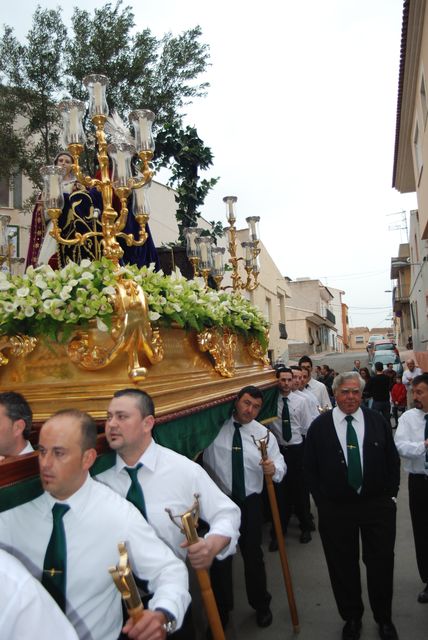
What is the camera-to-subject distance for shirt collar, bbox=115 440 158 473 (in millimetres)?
Result: 2406

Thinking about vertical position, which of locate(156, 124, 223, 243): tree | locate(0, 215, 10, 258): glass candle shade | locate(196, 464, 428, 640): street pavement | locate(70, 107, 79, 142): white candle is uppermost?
locate(156, 124, 223, 243): tree

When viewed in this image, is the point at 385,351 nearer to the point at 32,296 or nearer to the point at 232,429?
the point at 232,429

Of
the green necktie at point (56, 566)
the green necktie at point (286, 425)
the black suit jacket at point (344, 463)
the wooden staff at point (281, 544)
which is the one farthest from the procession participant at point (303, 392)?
the green necktie at point (56, 566)

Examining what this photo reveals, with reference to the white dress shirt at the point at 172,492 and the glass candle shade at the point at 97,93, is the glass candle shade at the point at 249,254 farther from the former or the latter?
the white dress shirt at the point at 172,492

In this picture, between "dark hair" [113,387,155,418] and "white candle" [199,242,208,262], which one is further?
"white candle" [199,242,208,262]

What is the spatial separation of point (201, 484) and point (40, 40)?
38.6ft

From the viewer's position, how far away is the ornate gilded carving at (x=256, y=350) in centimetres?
554

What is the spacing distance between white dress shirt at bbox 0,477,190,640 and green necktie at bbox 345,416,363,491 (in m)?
1.88

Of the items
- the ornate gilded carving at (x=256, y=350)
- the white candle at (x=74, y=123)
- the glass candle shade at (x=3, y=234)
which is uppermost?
the white candle at (x=74, y=123)

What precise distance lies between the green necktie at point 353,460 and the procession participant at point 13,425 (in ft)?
6.93

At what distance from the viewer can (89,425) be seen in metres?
1.97

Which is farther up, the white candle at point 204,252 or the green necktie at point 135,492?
the white candle at point 204,252

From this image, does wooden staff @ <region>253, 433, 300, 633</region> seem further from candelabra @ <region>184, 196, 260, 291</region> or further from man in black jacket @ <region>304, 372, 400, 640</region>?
candelabra @ <region>184, 196, 260, 291</region>

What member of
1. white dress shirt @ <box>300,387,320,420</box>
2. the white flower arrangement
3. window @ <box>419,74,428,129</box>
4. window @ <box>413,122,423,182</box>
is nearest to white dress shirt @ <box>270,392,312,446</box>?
white dress shirt @ <box>300,387,320,420</box>
